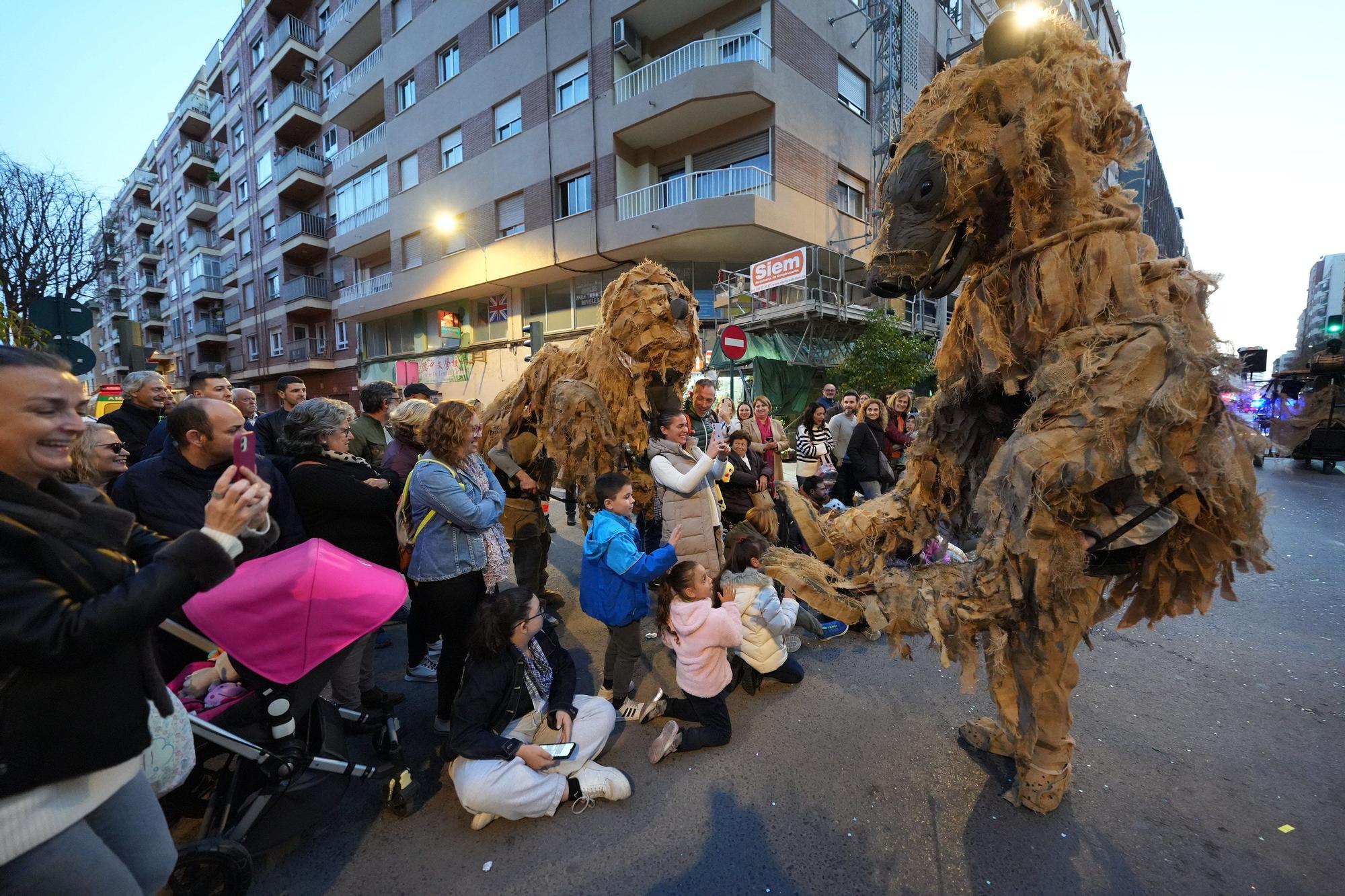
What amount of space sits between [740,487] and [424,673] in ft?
9.13

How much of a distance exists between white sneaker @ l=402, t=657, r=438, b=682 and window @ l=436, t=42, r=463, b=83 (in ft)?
64.9

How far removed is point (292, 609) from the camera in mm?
1923

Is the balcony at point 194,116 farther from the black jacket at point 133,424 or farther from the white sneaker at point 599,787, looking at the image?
the white sneaker at point 599,787

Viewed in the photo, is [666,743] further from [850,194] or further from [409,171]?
[409,171]

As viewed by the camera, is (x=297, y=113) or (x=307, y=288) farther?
(x=307, y=288)

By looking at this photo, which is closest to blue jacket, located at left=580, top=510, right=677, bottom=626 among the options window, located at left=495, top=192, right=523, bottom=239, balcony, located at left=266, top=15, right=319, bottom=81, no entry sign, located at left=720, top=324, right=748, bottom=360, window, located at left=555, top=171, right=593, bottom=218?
no entry sign, located at left=720, top=324, right=748, bottom=360

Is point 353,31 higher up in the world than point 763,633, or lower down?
higher up

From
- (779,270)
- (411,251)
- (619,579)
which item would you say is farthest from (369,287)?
(619,579)

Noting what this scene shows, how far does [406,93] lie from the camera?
1931 cm

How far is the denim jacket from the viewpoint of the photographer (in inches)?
→ 110

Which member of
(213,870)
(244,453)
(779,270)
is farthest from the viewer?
(779,270)

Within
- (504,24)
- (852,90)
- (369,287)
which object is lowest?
(369,287)

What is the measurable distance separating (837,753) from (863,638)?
1350mm

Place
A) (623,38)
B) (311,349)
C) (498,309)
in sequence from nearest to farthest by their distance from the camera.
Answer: (623,38)
(498,309)
(311,349)
